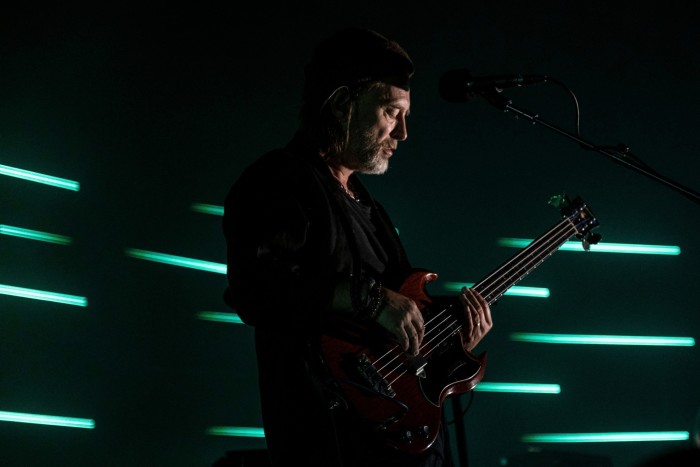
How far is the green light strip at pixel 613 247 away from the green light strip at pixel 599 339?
0.43 meters

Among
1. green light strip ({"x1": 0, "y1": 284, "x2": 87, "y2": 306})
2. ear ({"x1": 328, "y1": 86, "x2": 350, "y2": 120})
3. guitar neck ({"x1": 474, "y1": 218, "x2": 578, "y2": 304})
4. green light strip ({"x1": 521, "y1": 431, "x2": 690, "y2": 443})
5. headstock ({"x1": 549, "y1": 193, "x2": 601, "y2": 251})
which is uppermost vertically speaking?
ear ({"x1": 328, "y1": 86, "x2": 350, "y2": 120})

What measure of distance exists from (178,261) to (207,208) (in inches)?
9.9

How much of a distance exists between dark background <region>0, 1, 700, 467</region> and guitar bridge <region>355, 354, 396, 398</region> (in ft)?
1.36

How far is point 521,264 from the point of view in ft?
7.67

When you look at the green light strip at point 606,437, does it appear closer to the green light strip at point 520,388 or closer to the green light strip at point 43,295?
the green light strip at point 520,388

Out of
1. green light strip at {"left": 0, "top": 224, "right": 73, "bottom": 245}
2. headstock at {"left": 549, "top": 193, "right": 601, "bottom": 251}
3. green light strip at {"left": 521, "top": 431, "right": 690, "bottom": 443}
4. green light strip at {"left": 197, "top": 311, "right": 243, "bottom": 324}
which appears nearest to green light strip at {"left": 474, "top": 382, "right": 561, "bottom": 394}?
green light strip at {"left": 521, "top": 431, "right": 690, "bottom": 443}

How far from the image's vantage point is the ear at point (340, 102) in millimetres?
2145

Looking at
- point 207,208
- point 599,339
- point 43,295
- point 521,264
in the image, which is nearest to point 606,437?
point 599,339

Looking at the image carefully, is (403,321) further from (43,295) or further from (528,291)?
(528,291)

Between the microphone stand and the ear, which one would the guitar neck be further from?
the ear

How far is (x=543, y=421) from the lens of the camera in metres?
3.34

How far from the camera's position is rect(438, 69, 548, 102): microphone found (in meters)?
2.20

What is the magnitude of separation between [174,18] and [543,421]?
2.49 m

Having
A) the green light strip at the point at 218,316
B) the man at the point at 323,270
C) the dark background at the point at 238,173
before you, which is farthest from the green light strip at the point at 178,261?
the man at the point at 323,270
